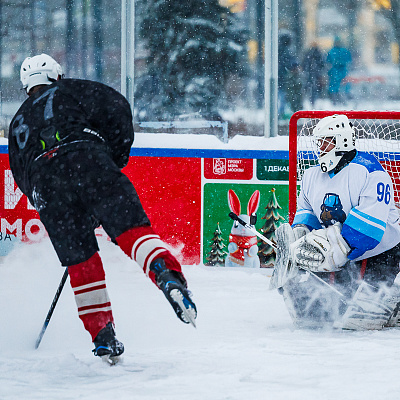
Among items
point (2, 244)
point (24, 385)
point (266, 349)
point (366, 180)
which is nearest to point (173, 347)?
point (266, 349)

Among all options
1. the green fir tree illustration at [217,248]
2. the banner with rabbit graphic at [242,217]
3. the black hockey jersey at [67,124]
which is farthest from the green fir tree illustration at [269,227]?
the black hockey jersey at [67,124]

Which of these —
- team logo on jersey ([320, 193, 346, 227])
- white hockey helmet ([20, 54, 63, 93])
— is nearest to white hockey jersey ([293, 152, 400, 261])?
team logo on jersey ([320, 193, 346, 227])

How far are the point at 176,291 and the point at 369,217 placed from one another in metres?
1.34

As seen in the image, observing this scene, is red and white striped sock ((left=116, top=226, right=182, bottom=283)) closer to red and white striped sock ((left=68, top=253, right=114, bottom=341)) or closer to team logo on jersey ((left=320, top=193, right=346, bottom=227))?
red and white striped sock ((left=68, top=253, right=114, bottom=341))

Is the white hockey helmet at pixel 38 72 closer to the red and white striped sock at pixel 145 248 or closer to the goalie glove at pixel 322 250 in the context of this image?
the red and white striped sock at pixel 145 248

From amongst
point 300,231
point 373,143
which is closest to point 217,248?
point 373,143

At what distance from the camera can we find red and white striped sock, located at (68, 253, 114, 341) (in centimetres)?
284

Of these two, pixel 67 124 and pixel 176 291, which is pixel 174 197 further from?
pixel 176 291

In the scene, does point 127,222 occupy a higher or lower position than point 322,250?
higher

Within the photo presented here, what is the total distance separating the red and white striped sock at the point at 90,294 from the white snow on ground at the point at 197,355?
181mm

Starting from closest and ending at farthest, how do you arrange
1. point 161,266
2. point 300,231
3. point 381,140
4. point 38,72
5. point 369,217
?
point 161,266 < point 38,72 < point 369,217 < point 300,231 < point 381,140

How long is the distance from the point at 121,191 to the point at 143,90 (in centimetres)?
367

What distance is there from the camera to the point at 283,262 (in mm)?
3723

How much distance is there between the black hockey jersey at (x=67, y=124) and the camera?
290 centimetres
